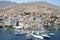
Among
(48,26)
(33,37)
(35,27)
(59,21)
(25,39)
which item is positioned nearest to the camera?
(25,39)

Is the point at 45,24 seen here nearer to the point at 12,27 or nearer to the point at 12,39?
the point at 12,27

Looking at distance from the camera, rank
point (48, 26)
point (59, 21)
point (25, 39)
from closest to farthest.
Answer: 1. point (25, 39)
2. point (48, 26)
3. point (59, 21)

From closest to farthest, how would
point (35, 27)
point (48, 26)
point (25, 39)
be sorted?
point (25, 39) → point (35, 27) → point (48, 26)

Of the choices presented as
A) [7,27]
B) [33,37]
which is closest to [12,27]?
[7,27]

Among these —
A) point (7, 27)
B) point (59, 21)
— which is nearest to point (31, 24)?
point (7, 27)

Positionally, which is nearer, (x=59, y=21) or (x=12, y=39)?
(x=12, y=39)

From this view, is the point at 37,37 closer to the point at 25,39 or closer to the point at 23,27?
the point at 25,39

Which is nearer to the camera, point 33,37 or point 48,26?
point 33,37

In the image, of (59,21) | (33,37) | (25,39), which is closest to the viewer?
(25,39)
